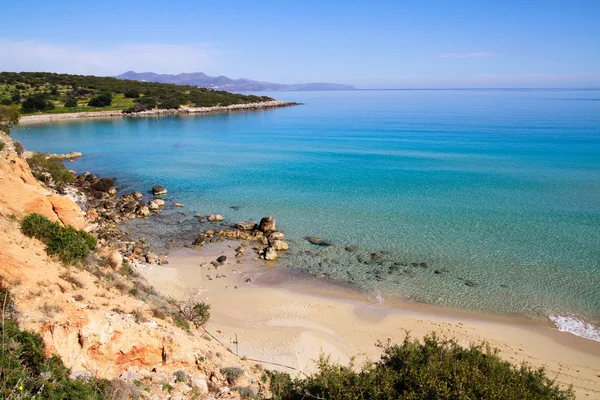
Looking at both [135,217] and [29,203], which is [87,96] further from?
[29,203]

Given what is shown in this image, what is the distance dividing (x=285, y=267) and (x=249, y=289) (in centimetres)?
337

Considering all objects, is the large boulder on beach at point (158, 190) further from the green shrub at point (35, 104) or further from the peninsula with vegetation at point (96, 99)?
the green shrub at point (35, 104)

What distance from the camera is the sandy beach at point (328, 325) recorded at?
15.6 m

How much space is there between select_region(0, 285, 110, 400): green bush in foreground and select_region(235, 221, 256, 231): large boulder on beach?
1969 cm

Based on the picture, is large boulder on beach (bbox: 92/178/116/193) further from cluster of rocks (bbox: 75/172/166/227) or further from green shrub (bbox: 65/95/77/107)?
green shrub (bbox: 65/95/77/107)

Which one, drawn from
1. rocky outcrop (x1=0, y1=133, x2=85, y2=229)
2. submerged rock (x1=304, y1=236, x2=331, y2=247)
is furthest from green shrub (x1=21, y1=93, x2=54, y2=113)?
submerged rock (x1=304, y1=236, x2=331, y2=247)

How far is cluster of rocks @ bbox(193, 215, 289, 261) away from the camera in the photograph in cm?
2481

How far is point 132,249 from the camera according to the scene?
80.4 ft

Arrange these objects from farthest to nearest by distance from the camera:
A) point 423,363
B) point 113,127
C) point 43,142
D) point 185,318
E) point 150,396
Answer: point 113,127
point 43,142
point 185,318
point 423,363
point 150,396

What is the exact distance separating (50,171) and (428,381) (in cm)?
3603

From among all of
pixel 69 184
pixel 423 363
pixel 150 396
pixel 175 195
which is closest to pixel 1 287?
pixel 150 396

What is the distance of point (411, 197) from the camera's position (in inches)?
1433

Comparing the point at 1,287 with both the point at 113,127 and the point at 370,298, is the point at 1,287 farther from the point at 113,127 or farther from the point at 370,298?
the point at 113,127

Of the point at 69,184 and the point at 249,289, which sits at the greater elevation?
the point at 69,184
